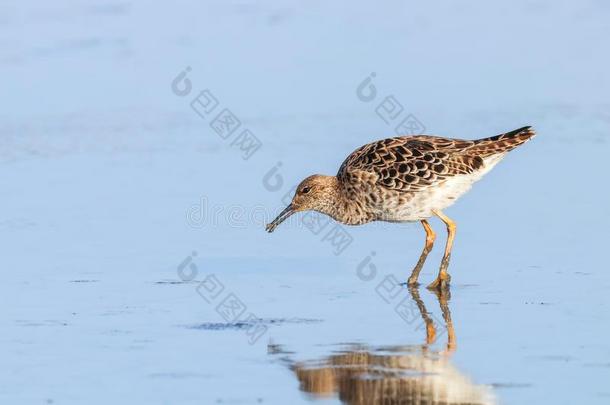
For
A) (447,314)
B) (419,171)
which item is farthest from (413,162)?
(447,314)

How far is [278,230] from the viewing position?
14.3 metres

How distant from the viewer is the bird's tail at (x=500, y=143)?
1314cm

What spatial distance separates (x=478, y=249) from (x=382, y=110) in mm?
5389

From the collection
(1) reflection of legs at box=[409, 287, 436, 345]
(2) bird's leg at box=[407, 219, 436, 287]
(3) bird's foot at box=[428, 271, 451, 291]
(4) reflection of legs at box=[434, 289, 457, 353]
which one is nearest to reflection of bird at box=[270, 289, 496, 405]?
(4) reflection of legs at box=[434, 289, 457, 353]

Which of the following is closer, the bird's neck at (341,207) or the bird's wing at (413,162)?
the bird's wing at (413,162)

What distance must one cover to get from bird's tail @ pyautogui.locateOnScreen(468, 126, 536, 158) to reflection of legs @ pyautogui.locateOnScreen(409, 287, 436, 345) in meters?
1.78

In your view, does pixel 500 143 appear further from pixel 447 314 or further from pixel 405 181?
pixel 447 314

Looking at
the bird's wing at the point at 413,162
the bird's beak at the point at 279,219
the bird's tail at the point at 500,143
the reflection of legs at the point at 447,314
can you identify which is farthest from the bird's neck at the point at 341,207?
the reflection of legs at the point at 447,314

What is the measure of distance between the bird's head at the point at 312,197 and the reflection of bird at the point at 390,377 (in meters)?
3.67

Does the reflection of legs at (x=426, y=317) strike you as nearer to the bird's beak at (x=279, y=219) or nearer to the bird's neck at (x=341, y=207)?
the bird's neck at (x=341, y=207)

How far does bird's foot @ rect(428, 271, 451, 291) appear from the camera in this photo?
479 inches

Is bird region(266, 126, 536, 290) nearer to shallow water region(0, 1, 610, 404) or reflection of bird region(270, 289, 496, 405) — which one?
shallow water region(0, 1, 610, 404)

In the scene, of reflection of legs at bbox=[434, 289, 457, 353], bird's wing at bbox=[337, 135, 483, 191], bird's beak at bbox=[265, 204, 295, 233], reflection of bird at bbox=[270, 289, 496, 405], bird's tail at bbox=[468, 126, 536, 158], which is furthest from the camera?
bird's beak at bbox=[265, 204, 295, 233]

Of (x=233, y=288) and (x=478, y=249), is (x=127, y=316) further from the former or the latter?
(x=478, y=249)
